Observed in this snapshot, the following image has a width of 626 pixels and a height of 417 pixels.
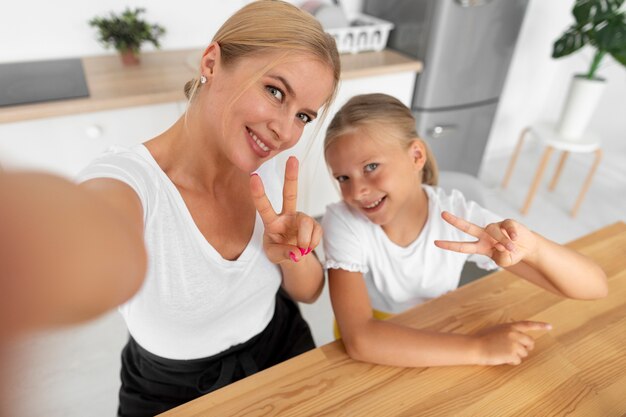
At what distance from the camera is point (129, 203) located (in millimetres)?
576

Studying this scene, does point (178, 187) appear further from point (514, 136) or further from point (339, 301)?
point (514, 136)

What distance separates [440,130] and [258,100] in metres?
1.83

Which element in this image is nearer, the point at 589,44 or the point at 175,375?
the point at 175,375

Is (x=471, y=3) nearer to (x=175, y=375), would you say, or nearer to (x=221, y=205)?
(x=221, y=205)

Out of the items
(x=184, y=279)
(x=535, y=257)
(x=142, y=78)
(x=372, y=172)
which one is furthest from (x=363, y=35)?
(x=184, y=279)

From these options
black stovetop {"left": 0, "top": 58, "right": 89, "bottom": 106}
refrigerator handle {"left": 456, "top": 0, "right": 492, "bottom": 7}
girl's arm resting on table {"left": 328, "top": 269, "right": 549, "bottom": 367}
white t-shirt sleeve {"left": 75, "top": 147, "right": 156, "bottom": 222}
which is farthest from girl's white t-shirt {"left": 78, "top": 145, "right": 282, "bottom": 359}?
refrigerator handle {"left": 456, "top": 0, "right": 492, "bottom": 7}

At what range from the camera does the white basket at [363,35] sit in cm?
198

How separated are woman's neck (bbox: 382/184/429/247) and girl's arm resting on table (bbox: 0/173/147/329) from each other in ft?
2.45

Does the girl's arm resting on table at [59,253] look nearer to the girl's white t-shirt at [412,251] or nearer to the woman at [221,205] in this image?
the woman at [221,205]

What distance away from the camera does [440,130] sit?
7.61 feet

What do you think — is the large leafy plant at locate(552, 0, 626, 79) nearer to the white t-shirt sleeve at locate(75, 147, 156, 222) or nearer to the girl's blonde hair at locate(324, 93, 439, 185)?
the girl's blonde hair at locate(324, 93, 439, 185)

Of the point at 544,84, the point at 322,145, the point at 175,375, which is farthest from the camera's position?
the point at 544,84

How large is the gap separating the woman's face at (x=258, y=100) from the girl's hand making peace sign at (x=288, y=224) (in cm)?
9

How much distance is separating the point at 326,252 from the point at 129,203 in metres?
0.48
